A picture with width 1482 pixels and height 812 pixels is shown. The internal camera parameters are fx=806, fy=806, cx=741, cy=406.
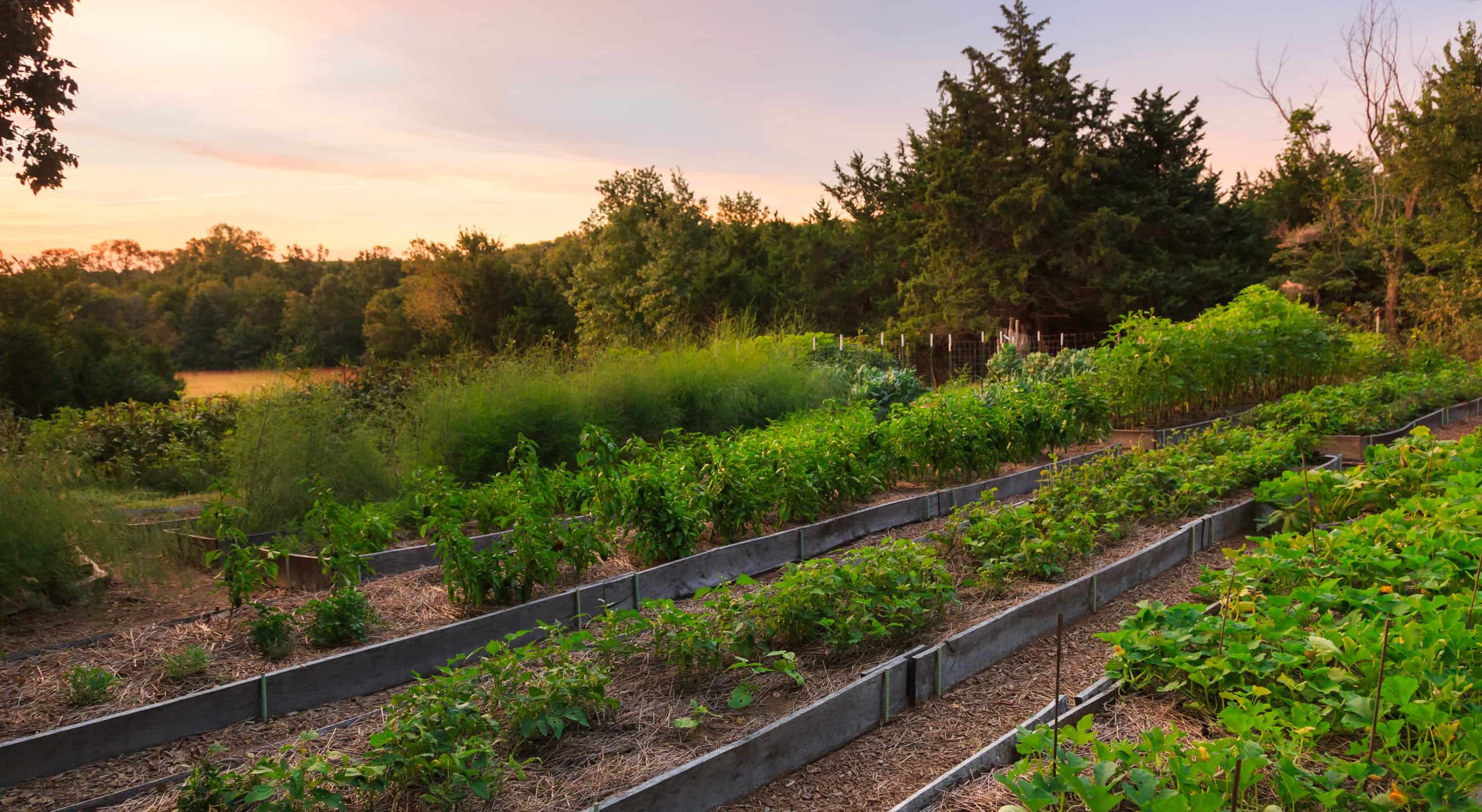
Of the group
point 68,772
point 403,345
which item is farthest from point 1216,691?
point 403,345

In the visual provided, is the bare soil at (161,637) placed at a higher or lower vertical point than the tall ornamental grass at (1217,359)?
lower

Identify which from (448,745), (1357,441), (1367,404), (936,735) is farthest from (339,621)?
(1367,404)

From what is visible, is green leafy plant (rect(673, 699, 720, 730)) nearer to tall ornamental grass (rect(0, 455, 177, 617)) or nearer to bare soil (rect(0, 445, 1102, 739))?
bare soil (rect(0, 445, 1102, 739))

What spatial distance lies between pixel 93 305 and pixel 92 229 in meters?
7.70

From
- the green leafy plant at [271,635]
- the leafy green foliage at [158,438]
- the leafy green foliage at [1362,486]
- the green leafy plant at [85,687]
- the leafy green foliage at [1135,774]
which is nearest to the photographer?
the leafy green foliage at [1135,774]

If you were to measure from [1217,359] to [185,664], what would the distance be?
9230 mm

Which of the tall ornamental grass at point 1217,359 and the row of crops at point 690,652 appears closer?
the row of crops at point 690,652

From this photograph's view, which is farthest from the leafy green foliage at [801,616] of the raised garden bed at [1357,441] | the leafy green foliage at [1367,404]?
the raised garden bed at [1357,441]

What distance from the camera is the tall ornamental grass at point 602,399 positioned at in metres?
6.13

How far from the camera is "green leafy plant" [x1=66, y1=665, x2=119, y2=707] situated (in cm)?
289

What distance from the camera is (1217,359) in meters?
8.63

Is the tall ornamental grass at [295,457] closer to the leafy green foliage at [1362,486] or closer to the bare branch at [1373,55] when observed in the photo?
the leafy green foliage at [1362,486]

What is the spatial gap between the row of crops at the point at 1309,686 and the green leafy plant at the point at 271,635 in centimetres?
288

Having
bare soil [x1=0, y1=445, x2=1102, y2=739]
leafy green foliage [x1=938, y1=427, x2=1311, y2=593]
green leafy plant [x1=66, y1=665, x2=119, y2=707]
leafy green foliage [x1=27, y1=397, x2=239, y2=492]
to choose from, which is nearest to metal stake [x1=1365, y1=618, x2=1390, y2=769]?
leafy green foliage [x1=938, y1=427, x2=1311, y2=593]
